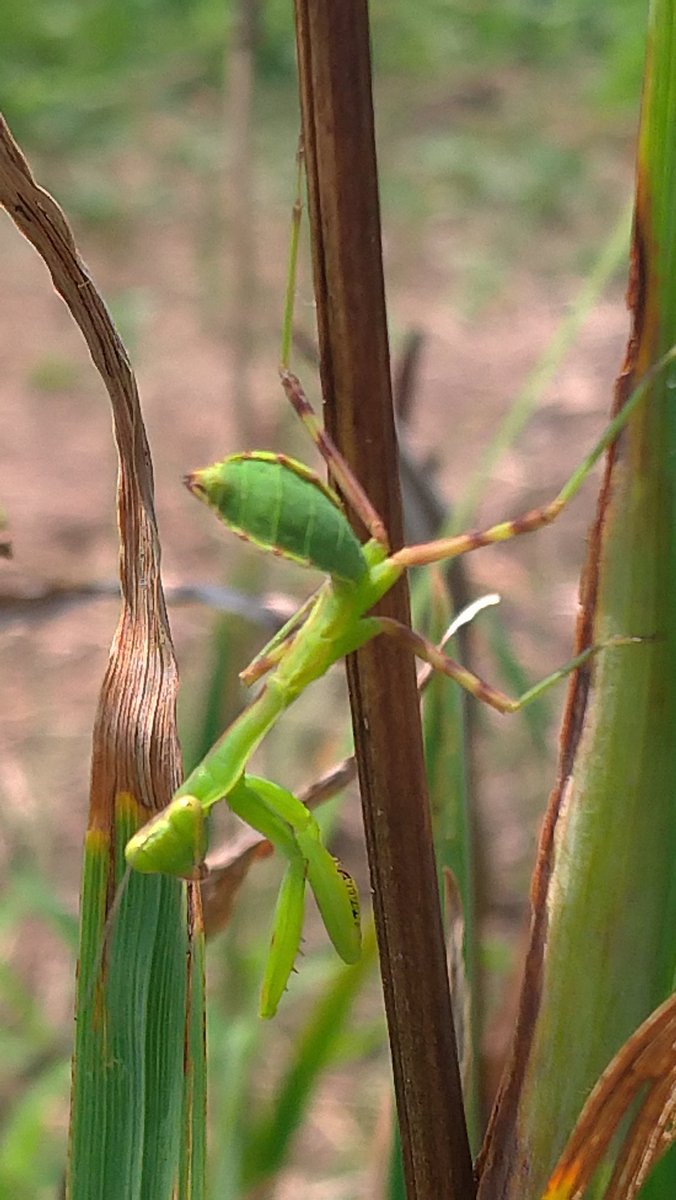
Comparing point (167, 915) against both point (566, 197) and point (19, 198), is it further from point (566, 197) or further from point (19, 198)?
point (566, 197)

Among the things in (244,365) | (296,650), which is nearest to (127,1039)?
(296,650)

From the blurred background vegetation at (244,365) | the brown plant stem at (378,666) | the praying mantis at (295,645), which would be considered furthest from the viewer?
the blurred background vegetation at (244,365)

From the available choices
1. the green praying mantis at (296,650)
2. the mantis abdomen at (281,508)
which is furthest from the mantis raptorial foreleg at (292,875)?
the mantis abdomen at (281,508)

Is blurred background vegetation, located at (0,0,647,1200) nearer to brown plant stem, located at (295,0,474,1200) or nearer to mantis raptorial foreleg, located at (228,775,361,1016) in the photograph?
mantis raptorial foreleg, located at (228,775,361,1016)

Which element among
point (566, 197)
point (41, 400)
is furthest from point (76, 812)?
point (566, 197)

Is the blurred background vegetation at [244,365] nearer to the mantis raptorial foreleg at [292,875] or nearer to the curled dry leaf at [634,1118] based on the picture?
the mantis raptorial foreleg at [292,875]

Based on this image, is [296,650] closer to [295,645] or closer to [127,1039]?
[295,645]

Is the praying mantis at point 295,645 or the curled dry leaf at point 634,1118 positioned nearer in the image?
the curled dry leaf at point 634,1118
